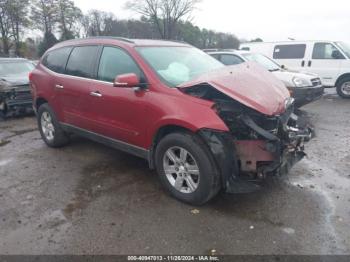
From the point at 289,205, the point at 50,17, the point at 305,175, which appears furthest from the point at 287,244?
the point at 50,17

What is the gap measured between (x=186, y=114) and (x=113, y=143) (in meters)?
1.49

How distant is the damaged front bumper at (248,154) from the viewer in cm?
315

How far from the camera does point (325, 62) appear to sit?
10797 mm

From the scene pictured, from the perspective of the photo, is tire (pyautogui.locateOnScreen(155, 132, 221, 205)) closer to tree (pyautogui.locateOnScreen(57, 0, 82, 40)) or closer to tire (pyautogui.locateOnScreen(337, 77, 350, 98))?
tire (pyautogui.locateOnScreen(337, 77, 350, 98))

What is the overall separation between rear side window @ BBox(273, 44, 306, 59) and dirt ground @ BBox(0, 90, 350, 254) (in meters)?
7.33

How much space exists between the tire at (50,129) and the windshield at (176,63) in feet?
7.56

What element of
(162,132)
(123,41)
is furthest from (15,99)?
(162,132)

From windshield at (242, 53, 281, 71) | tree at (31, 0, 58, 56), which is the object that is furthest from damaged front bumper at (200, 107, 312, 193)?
tree at (31, 0, 58, 56)

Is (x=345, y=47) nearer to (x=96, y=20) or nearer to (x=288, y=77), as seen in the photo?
(x=288, y=77)

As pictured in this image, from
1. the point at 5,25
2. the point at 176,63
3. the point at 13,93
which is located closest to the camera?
the point at 176,63

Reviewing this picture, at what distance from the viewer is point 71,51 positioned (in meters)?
4.96

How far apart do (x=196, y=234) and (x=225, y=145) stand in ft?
3.05

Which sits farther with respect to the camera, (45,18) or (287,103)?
(45,18)

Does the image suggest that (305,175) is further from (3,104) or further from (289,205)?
(3,104)
